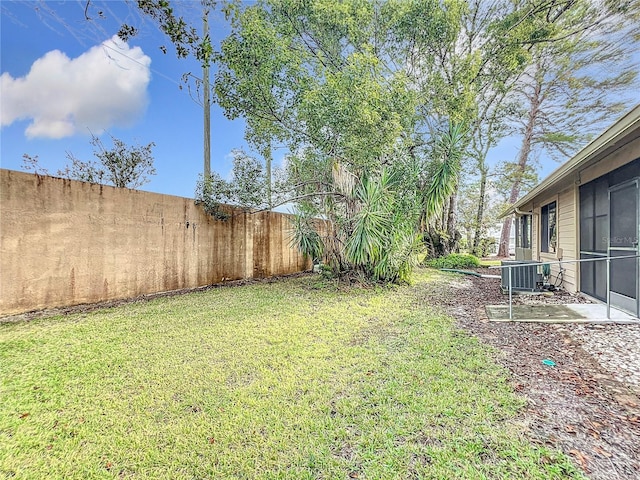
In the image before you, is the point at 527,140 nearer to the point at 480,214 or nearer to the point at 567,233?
the point at 480,214

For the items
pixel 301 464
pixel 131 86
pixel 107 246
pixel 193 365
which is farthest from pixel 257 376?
pixel 131 86

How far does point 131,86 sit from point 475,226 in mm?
18351

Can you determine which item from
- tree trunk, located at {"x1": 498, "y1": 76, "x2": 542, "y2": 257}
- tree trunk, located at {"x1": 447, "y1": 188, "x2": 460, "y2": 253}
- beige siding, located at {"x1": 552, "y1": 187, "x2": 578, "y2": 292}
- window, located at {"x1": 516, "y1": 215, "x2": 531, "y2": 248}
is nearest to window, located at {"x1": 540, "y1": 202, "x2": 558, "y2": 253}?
beige siding, located at {"x1": 552, "y1": 187, "x2": 578, "y2": 292}

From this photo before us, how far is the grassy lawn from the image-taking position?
5.75 feet

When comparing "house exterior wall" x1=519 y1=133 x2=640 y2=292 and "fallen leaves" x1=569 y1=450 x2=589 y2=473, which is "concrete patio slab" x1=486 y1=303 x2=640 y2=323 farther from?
"fallen leaves" x1=569 y1=450 x2=589 y2=473

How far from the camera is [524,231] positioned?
40.8 feet

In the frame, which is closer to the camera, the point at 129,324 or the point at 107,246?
the point at 129,324

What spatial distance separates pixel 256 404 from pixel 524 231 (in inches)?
530

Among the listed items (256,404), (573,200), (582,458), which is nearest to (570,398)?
(582,458)

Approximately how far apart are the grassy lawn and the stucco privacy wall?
0.80 m

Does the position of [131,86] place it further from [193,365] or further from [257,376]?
[257,376]

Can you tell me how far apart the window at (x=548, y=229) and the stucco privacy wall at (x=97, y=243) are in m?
8.30

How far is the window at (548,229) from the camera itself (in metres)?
8.02

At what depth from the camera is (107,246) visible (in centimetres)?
554
